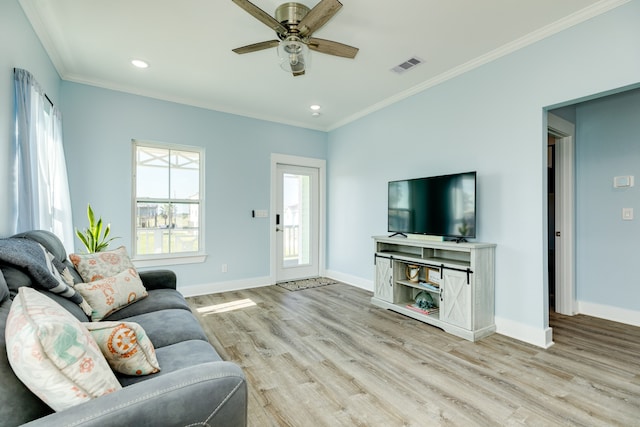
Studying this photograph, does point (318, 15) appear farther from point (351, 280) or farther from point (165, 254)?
point (351, 280)

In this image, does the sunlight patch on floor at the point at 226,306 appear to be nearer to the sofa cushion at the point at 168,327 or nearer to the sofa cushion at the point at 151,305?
the sofa cushion at the point at 151,305

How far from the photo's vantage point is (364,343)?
8.88 ft

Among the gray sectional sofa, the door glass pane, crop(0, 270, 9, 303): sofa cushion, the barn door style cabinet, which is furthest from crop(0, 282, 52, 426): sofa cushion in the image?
the door glass pane

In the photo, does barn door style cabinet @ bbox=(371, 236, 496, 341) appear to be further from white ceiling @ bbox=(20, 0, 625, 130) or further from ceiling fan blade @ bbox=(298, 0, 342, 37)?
ceiling fan blade @ bbox=(298, 0, 342, 37)

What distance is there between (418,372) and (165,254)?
3.44m

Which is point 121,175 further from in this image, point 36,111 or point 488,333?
point 488,333

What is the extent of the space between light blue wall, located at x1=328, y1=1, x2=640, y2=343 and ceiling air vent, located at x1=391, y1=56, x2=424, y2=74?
1.67 ft

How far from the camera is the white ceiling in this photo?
2334 mm

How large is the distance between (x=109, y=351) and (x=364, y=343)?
81.1 inches


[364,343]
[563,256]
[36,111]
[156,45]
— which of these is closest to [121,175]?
[36,111]

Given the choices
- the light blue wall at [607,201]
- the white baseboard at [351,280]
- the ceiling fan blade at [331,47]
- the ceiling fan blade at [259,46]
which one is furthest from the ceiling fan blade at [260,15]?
the light blue wall at [607,201]

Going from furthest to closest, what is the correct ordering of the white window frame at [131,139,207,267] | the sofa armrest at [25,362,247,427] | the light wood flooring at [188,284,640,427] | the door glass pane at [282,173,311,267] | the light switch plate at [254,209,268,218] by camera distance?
the door glass pane at [282,173,311,267]
the light switch plate at [254,209,268,218]
the white window frame at [131,139,207,267]
the light wood flooring at [188,284,640,427]
the sofa armrest at [25,362,247,427]

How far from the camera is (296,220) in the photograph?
5.27 metres

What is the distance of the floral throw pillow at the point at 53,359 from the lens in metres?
0.84
